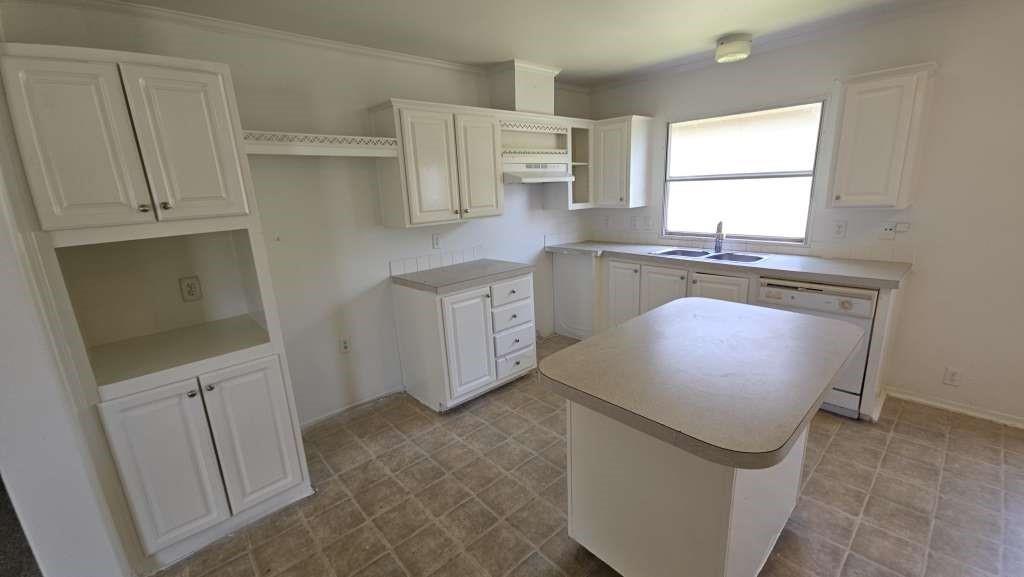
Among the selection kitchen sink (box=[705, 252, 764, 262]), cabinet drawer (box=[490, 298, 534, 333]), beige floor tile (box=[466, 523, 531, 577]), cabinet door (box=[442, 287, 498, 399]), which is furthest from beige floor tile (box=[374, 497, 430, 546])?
kitchen sink (box=[705, 252, 764, 262])

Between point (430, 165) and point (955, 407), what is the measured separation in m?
3.73

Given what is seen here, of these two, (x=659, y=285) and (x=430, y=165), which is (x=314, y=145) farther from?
(x=659, y=285)

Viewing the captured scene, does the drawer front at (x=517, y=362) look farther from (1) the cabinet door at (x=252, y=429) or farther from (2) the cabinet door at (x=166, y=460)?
(2) the cabinet door at (x=166, y=460)

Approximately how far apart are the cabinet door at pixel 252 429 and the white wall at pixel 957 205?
368 centimetres

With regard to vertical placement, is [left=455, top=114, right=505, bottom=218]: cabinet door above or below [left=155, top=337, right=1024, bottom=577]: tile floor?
above

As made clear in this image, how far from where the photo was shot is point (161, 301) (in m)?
2.15

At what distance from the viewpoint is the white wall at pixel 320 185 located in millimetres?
2127

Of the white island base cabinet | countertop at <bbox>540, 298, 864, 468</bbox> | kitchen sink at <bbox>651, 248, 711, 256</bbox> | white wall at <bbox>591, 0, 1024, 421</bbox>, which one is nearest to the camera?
countertop at <bbox>540, 298, 864, 468</bbox>

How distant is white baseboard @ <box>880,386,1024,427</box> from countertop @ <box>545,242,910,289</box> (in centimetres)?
87

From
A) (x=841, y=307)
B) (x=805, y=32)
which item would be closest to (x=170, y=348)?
(x=841, y=307)

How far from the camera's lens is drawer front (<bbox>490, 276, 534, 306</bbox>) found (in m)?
3.02

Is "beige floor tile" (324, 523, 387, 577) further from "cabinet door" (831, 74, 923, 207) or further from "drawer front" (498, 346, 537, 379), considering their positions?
"cabinet door" (831, 74, 923, 207)

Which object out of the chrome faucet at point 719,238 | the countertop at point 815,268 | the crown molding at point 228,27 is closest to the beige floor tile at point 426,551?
the countertop at point 815,268

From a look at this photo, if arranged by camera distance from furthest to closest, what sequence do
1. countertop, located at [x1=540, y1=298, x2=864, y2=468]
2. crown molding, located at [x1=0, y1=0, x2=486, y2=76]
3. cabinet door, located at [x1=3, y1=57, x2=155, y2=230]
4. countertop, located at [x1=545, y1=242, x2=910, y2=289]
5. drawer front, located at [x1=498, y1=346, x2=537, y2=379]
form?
drawer front, located at [x1=498, y1=346, x2=537, y2=379] < countertop, located at [x1=545, y1=242, x2=910, y2=289] < crown molding, located at [x1=0, y1=0, x2=486, y2=76] < cabinet door, located at [x1=3, y1=57, x2=155, y2=230] < countertop, located at [x1=540, y1=298, x2=864, y2=468]
